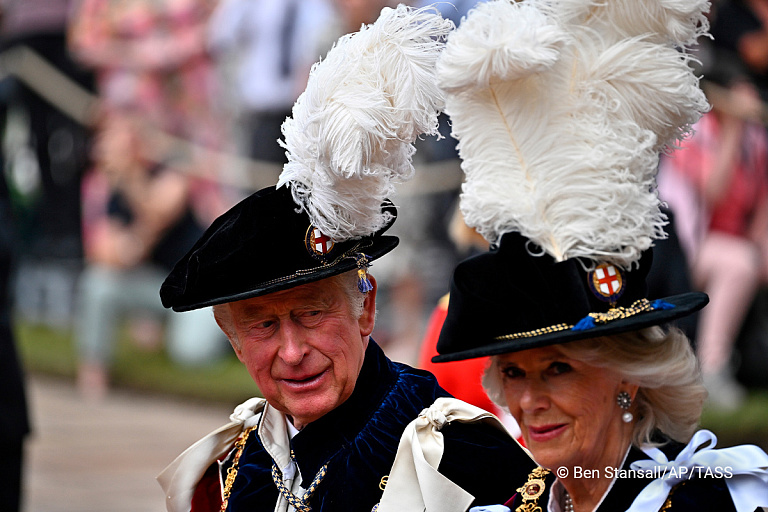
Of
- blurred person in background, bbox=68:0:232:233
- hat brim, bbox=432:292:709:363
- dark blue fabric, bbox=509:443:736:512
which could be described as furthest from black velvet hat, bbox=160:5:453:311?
blurred person in background, bbox=68:0:232:233

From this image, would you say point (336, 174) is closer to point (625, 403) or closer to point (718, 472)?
point (625, 403)

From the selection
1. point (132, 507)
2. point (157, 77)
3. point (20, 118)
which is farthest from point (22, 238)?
point (132, 507)

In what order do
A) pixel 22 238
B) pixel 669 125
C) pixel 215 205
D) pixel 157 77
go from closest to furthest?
pixel 669 125 < pixel 215 205 < pixel 157 77 < pixel 22 238

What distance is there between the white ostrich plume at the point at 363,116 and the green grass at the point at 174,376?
4.33 metres

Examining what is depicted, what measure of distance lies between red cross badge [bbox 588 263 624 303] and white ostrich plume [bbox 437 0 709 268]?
0.02 metres

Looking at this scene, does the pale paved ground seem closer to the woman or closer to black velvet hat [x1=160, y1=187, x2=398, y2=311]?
black velvet hat [x1=160, y1=187, x2=398, y2=311]

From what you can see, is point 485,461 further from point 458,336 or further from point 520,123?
point 520,123

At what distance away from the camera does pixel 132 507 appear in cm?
677

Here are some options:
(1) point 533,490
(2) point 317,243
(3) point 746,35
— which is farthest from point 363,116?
(3) point 746,35

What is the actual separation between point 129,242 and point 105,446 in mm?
2824

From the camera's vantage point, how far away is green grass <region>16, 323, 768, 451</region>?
662 centimetres

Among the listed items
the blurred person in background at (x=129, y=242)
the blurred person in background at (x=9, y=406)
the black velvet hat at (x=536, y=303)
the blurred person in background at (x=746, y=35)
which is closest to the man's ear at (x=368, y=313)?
the black velvet hat at (x=536, y=303)

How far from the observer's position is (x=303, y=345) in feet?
9.29

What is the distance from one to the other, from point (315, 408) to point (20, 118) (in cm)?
1117
